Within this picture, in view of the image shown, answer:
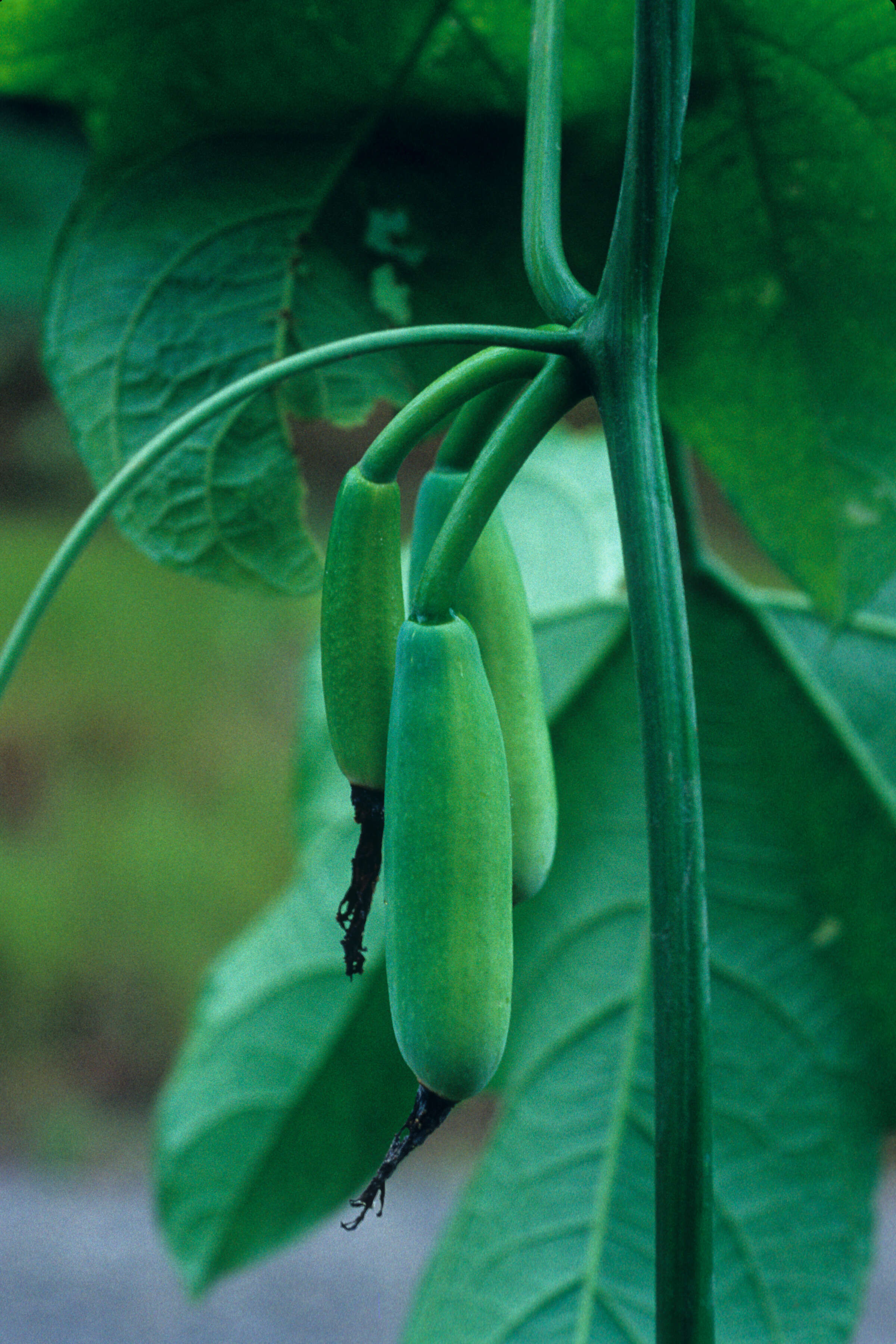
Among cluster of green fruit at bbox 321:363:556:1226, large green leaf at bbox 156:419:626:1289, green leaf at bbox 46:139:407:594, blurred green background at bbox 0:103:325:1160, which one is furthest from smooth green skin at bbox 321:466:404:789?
blurred green background at bbox 0:103:325:1160

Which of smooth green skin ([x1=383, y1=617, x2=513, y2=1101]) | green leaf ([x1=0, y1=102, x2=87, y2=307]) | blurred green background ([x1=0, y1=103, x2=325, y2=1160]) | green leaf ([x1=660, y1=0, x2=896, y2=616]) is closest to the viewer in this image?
smooth green skin ([x1=383, y1=617, x2=513, y2=1101])

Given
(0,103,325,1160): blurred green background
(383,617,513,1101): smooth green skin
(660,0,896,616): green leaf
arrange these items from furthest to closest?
(0,103,325,1160): blurred green background
(660,0,896,616): green leaf
(383,617,513,1101): smooth green skin

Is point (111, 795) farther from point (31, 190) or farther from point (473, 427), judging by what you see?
point (473, 427)

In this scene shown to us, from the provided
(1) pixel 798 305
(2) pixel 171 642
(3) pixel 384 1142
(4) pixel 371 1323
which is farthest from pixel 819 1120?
(2) pixel 171 642

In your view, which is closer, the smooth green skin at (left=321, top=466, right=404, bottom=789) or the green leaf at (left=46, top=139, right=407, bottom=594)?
the smooth green skin at (left=321, top=466, right=404, bottom=789)

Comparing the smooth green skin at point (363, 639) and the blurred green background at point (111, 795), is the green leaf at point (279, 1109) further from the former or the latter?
the blurred green background at point (111, 795)

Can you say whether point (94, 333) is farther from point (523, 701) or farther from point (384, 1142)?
point (384, 1142)

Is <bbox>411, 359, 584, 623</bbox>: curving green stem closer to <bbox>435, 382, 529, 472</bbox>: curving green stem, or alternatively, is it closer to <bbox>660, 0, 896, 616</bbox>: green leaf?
<bbox>435, 382, 529, 472</bbox>: curving green stem

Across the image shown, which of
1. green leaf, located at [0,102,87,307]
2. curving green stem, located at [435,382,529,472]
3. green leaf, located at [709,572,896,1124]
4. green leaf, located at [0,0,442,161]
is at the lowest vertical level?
green leaf, located at [709,572,896,1124]
